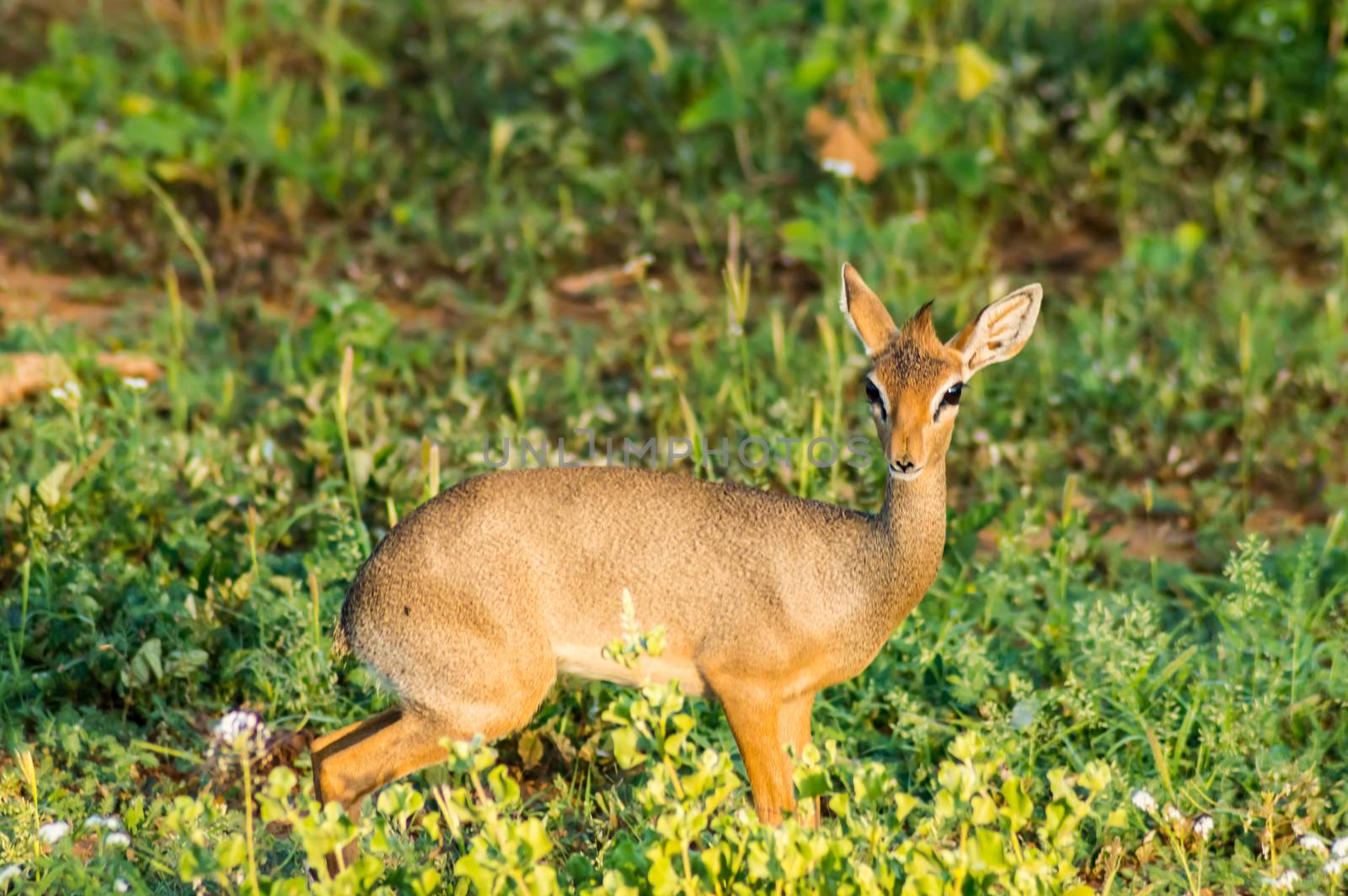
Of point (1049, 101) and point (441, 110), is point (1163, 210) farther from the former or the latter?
point (441, 110)

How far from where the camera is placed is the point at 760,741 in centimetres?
383

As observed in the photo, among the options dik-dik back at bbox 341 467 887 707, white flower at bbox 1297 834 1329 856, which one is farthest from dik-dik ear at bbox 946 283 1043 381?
white flower at bbox 1297 834 1329 856

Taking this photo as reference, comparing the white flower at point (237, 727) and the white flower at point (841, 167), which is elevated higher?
the white flower at point (237, 727)

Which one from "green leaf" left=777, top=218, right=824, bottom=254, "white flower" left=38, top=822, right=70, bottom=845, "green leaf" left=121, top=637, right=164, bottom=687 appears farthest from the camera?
"green leaf" left=777, top=218, right=824, bottom=254

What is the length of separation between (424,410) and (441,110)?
8.02ft

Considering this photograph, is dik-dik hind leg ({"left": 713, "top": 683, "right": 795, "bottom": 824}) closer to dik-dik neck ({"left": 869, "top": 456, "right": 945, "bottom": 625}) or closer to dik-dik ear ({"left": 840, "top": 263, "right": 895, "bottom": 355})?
dik-dik neck ({"left": 869, "top": 456, "right": 945, "bottom": 625})

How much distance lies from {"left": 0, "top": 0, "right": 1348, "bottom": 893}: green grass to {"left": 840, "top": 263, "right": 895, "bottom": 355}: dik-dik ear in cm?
89

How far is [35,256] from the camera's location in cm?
705

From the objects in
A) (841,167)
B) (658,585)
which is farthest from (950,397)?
(841,167)

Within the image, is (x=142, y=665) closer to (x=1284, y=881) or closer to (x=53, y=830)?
(x=53, y=830)

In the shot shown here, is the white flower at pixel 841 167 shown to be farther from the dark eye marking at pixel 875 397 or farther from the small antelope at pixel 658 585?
the dark eye marking at pixel 875 397

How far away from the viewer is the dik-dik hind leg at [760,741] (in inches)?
150

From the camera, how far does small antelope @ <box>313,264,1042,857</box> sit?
3736 mm

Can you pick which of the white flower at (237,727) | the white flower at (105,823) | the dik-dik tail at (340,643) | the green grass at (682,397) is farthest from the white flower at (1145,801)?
the white flower at (105,823)
